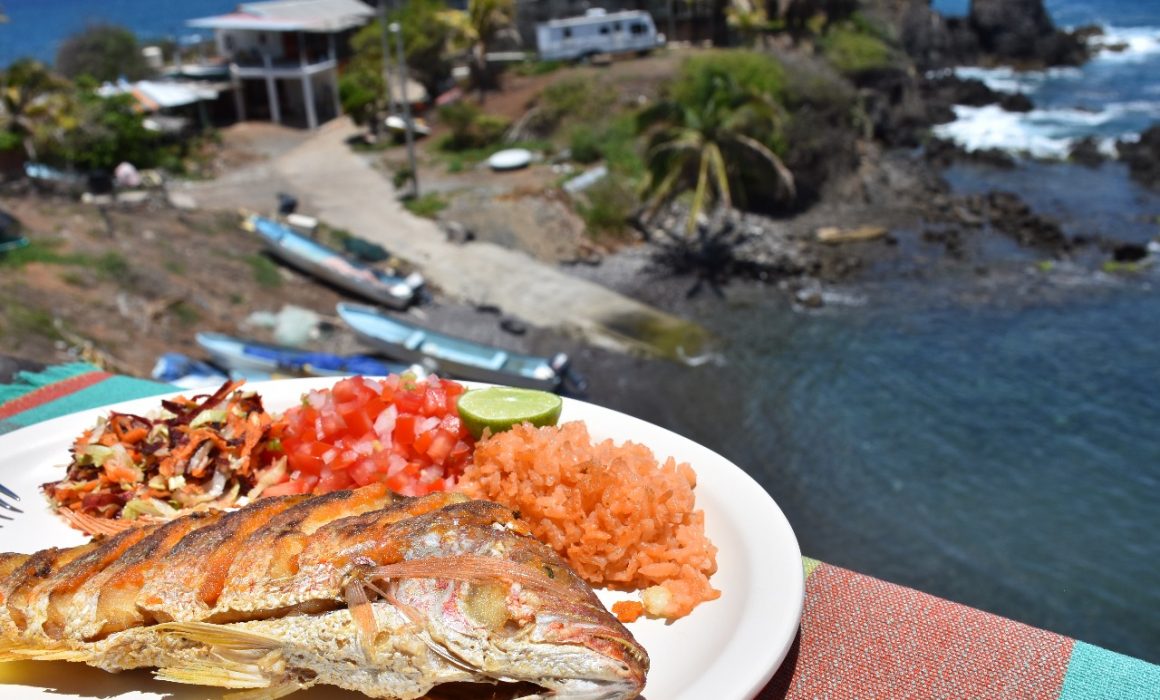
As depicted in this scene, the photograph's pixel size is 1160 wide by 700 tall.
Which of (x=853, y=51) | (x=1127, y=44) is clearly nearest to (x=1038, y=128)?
(x=853, y=51)

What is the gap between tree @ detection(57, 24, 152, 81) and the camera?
4853cm

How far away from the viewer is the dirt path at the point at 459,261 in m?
27.3

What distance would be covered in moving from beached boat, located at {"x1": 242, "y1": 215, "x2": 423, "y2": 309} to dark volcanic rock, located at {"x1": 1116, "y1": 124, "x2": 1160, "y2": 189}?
34.4 metres

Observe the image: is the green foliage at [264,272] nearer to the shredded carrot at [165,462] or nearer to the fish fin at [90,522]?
the shredded carrot at [165,462]

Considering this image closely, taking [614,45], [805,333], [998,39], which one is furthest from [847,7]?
[805,333]

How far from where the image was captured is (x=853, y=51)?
48.8 m

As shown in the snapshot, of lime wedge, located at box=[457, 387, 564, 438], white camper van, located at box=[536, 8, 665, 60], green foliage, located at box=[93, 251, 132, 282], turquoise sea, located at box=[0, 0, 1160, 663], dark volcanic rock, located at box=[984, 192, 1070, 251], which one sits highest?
white camper van, located at box=[536, 8, 665, 60]

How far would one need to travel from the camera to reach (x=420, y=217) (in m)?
Answer: 33.2

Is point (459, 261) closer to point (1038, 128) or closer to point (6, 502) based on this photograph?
point (6, 502)

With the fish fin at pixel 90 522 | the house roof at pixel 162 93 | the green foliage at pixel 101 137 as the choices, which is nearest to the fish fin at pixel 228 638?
the fish fin at pixel 90 522

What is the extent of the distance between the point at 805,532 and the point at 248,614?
57.9 ft

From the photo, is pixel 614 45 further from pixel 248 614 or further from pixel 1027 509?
pixel 248 614

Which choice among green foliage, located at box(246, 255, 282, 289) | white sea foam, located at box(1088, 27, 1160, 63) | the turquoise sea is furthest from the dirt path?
white sea foam, located at box(1088, 27, 1160, 63)

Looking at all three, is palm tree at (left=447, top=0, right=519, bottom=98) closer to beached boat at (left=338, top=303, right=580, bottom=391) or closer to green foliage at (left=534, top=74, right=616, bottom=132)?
green foliage at (left=534, top=74, right=616, bottom=132)
